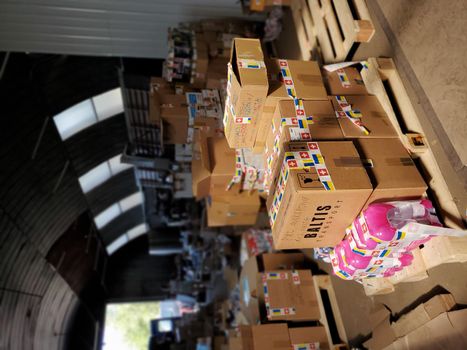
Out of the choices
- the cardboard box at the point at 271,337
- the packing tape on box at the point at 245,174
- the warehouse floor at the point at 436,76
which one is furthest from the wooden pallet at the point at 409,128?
the cardboard box at the point at 271,337

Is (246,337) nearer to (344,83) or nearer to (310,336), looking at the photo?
(310,336)

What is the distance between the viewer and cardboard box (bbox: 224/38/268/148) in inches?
106

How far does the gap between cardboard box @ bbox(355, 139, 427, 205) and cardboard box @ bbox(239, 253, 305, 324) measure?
7.40ft

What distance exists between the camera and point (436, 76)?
8.09 feet

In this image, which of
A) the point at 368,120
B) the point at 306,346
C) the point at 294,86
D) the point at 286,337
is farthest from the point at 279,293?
the point at 294,86

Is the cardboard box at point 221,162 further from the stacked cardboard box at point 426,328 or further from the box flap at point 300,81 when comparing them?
the stacked cardboard box at point 426,328

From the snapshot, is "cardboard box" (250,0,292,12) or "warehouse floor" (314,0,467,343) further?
"cardboard box" (250,0,292,12)

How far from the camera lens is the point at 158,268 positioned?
1449 cm

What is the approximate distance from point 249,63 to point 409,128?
1.41 m

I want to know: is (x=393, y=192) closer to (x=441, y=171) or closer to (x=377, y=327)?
(x=441, y=171)

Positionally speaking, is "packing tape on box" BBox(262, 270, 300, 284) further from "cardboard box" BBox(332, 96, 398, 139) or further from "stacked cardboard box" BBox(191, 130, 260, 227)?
"cardboard box" BBox(332, 96, 398, 139)

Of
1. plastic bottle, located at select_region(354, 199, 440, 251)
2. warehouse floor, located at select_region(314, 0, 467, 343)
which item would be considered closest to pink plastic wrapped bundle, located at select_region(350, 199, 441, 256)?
plastic bottle, located at select_region(354, 199, 440, 251)

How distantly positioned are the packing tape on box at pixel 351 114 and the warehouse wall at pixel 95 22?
3134 mm

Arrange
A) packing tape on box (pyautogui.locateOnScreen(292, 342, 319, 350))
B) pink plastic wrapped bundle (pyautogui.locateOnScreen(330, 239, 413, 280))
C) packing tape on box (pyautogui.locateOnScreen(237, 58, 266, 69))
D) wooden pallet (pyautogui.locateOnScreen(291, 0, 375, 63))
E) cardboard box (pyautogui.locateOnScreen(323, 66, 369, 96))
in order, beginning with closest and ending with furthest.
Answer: pink plastic wrapped bundle (pyautogui.locateOnScreen(330, 239, 413, 280)), packing tape on box (pyautogui.locateOnScreen(237, 58, 266, 69)), cardboard box (pyautogui.locateOnScreen(323, 66, 369, 96)), wooden pallet (pyautogui.locateOnScreen(291, 0, 375, 63)), packing tape on box (pyautogui.locateOnScreen(292, 342, 319, 350))
